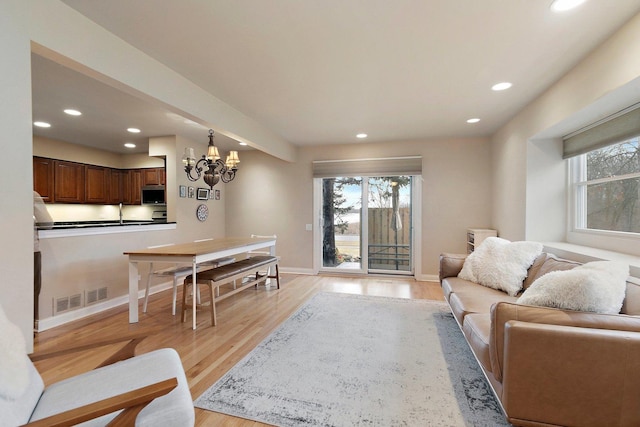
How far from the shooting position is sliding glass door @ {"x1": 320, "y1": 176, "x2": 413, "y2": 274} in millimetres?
5289

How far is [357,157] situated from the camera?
210 inches

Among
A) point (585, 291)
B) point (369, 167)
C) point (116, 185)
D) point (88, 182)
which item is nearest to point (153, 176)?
point (116, 185)

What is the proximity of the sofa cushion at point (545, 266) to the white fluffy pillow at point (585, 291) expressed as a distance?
0.52 metres

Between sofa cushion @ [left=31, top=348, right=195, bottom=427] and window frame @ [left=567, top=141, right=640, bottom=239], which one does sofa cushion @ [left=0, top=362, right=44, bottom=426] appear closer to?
sofa cushion @ [left=31, top=348, right=195, bottom=427]

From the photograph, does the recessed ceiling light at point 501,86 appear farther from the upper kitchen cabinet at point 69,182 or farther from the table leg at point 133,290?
the upper kitchen cabinet at point 69,182

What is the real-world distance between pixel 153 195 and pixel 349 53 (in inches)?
189

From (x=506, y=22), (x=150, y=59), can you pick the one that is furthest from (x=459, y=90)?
(x=150, y=59)

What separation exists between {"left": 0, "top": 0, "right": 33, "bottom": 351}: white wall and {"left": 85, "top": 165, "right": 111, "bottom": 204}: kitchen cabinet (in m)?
4.63

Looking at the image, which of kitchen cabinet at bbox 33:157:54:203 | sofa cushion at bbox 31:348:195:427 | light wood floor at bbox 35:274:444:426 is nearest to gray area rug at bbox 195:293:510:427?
light wood floor at bbox 35:274:444:426

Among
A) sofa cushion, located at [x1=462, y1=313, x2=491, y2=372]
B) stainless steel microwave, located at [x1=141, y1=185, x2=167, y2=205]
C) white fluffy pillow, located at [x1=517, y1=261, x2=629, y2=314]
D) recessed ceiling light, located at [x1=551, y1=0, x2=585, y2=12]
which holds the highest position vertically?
recessed ceiling light, located at [x1=551, y1=0, x2=585, y2=12]

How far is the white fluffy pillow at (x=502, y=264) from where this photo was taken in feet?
8.69

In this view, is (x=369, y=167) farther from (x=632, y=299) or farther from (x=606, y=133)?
(x=632, y=299)

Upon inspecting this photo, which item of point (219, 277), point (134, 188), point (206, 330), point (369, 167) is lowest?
point (206, 330)

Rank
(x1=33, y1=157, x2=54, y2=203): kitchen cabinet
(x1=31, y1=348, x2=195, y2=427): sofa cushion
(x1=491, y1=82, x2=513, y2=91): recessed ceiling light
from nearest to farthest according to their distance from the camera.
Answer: (x1=31, y1=348, x2=195, y2=427): sofa cushion, (x1=491, y1=82, x2=513, y2=91): recessed ceiling light, (x1=33, y1=157, x2=54, y2=203): kitchen cabinet
